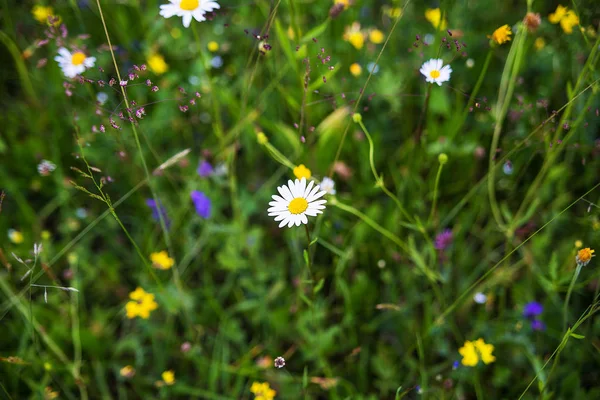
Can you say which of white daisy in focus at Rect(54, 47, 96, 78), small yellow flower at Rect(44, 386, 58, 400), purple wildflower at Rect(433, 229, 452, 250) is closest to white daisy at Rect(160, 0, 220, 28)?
white daisy in focus at Rect(54, 47, 96, 78)

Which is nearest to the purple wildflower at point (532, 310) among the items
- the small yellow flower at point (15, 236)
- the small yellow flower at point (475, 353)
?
the small yellow flower at point (475, 353)

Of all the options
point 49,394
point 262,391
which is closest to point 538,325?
point 262,391

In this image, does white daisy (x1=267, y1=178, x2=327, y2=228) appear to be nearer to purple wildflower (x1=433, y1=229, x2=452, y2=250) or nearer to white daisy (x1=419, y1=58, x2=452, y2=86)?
white daisy (x1=419, y1=58, x2=452, y2=86)

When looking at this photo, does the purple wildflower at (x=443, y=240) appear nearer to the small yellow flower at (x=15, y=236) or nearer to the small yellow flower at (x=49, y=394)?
the small yellow flower at (x=49, y=394)

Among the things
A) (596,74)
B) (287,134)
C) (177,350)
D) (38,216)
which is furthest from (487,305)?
(38,216)

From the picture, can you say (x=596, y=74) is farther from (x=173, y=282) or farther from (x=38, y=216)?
(x=38, y=216)

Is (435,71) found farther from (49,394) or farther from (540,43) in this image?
(49,394)
